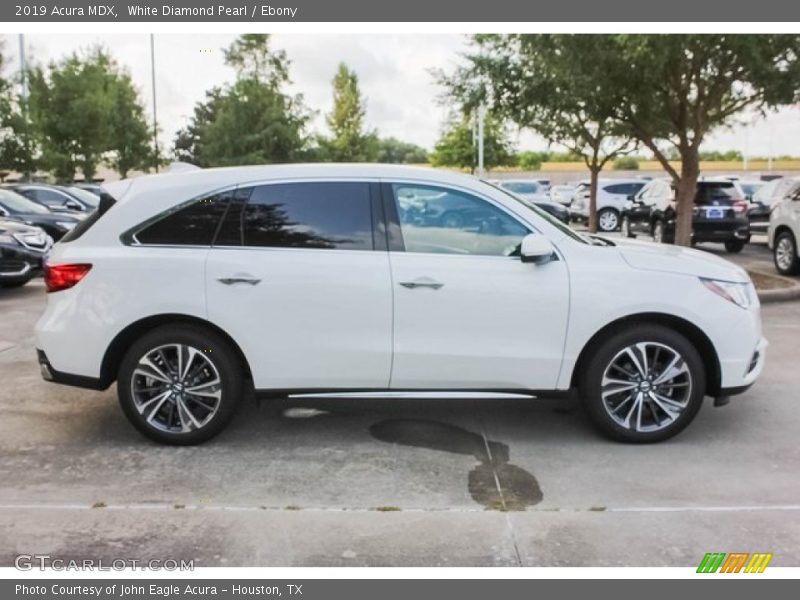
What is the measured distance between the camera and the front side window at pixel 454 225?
16.2 feet

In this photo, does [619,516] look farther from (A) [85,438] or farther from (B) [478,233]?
(A) [85,438]

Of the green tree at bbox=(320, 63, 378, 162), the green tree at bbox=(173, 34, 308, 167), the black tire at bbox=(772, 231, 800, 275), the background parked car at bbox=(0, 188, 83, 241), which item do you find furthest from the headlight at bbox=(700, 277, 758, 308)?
the green tree at bbox=(320, 63, 378, 162)

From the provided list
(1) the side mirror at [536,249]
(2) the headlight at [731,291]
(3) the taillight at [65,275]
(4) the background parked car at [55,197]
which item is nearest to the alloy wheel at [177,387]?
(3) the taillight at [65,275]

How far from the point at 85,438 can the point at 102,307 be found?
1009 millimetres

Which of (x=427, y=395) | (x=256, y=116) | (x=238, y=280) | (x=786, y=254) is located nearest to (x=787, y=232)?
(x=786, y=254)

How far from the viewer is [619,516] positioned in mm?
4027

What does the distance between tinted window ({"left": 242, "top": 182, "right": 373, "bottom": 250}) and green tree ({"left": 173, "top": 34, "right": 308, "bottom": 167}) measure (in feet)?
83.4

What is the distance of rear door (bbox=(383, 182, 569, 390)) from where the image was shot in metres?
4.85

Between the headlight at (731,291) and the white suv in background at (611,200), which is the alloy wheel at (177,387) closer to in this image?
the headlight at (731,291)

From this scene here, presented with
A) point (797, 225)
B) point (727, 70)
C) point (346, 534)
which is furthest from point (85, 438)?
point (797, 225)

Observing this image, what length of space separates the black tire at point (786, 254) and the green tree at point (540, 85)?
3.36 metres

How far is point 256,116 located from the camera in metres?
31.3

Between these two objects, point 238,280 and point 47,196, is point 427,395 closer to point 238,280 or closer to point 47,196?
point 238,280
